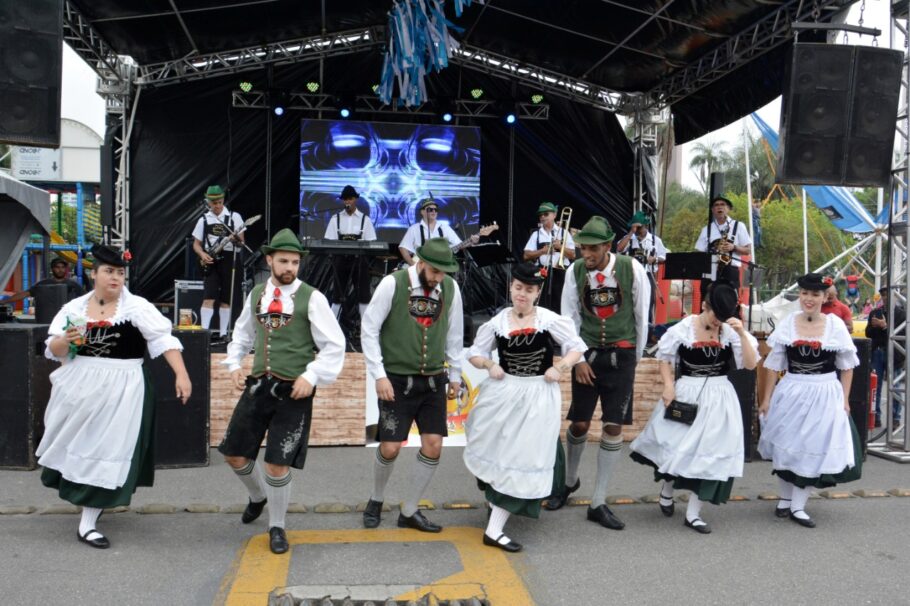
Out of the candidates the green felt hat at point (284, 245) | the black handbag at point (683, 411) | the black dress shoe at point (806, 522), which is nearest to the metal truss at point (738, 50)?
the black handbag at point (683, 411)

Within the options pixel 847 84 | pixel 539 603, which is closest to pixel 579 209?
pixel 847 84

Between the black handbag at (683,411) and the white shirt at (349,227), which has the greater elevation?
the white shirt at (349,227)

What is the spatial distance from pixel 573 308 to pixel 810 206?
Answer: 1388 inches

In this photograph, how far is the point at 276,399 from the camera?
4.24 m

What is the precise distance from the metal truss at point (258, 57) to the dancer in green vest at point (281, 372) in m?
8.04

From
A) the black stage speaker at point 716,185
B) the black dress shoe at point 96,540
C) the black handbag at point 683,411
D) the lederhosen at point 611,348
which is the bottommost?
the black dress shoe at point 96,540

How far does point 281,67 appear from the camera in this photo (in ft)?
39.9

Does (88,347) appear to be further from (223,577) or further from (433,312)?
(433,312)

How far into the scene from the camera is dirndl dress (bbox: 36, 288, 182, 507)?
423cm

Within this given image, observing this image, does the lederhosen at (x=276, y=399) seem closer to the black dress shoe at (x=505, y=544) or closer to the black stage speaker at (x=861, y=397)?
the black dress shoe at (x=505, y=544)

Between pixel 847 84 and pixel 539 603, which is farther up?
pixel 847 84

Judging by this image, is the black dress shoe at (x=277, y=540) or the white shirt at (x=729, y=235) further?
the white shirt at (x=729, y=235)

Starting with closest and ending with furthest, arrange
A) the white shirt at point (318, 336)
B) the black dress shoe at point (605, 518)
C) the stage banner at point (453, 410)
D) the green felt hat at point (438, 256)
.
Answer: the white shirt at point (318, 336) → the green felt hat at point (438, 256) → the black dress shoe at point (605, 518) → the stage banner at point (453, 410)

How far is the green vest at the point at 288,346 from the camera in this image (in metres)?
4.20
